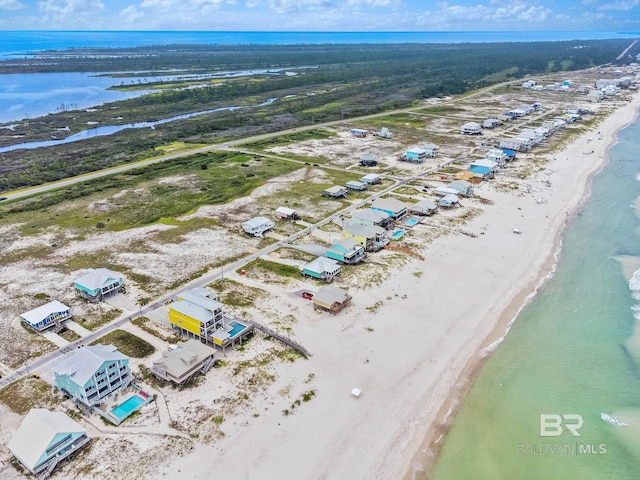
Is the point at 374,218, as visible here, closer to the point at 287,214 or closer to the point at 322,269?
the point at 287,214

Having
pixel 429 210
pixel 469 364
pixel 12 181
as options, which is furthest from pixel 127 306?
pixel 12 181

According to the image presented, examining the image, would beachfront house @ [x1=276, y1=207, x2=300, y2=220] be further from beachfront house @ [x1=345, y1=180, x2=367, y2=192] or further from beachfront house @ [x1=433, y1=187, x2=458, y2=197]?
beachfront house @ [x1=433, y1=187, x2=458, y2=197]

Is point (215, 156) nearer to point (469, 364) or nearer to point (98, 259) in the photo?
point (98, 259)

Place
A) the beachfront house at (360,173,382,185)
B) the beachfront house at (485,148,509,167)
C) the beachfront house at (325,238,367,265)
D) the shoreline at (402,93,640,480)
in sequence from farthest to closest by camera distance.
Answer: the beachfront house at (485,148,509,167), the beachfront house at (360,173,382,185), the beachfront house at (325,238,367,265), the shoreline at (402,93,640,480)

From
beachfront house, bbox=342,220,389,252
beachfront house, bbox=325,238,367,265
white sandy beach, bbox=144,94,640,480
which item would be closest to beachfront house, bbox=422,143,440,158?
white sandy beach, bbox=144,94,640,480

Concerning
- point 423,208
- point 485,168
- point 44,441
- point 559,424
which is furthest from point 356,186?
point 44,441
